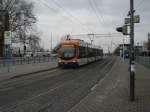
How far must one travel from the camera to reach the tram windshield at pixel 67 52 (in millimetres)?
32706

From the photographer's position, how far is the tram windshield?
107 feet

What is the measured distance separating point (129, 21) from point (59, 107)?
4186mm

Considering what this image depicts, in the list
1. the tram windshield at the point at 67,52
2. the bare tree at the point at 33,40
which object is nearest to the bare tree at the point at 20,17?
the bare tree at the point at 33,40

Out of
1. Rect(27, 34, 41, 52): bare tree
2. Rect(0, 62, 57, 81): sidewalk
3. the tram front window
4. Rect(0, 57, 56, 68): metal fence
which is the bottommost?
Rect(0, 62, 57, 81): sidewalk

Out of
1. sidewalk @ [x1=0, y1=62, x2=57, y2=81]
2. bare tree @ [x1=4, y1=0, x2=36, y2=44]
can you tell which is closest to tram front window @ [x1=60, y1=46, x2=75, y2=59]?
sidewalk @ [x1=0, y1=62, x2=57, y2=81]

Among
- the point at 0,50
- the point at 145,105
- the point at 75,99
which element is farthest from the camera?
the point at 0,50

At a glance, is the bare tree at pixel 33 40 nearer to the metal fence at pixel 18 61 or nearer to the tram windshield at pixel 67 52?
the metal fence at pixel 18 61

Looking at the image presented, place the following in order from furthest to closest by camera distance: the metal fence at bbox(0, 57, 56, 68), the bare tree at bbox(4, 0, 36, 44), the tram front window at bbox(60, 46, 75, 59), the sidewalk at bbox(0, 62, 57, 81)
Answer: the bare tree at bbox(4, 0, 36, 44)
the tram front window at bbox(60, 46, 75, 59)
the metal fence at bbox(0, 57, 56, 68)
the sidewalk at bbox(0, 62, 57, 81)

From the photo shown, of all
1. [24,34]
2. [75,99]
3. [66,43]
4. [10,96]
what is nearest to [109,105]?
[75,99]

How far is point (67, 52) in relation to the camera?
33000 millimetres

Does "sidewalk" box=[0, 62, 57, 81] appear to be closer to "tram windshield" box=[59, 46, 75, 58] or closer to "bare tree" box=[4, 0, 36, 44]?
"tram windshield" box=[59, 46, 75, 58]

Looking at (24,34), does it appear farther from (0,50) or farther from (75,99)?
(75,99)

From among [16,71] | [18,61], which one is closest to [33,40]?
[18,61]

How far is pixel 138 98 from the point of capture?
10234mm
